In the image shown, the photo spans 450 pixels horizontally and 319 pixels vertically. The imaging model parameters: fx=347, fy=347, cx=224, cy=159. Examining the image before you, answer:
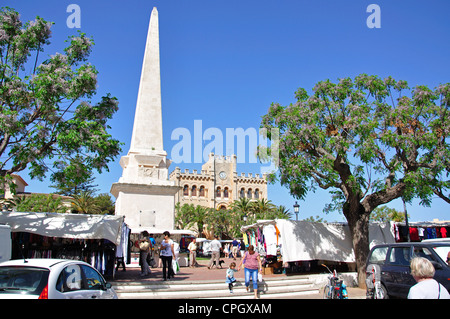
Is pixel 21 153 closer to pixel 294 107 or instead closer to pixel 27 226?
pixel 27 226

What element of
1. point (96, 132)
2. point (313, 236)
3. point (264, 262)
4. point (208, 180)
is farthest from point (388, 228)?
point (208, 180)

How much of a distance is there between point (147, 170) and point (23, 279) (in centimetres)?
1297

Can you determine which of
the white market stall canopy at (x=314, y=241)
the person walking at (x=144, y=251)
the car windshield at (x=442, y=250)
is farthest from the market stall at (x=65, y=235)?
the car windshield at (x=442, y=250)

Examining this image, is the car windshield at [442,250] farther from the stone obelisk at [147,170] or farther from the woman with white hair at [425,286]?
the stone obelisk at [147,170]

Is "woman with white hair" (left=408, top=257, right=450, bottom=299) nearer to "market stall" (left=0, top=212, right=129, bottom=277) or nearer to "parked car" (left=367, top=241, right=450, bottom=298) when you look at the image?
"parked car" (left=367, top=241, right=450, bottom=298)

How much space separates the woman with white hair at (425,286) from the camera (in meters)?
3.64

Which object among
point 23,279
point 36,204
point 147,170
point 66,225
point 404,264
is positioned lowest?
point 404,264

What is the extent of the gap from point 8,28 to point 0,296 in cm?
925

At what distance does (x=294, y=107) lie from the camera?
13.9m

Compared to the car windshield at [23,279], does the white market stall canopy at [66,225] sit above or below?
above

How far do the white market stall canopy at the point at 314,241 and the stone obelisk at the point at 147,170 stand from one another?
16.8 ft

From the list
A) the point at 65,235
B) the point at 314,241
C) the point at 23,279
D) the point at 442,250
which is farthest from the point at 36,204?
the point at 442,250

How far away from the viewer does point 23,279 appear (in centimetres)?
498

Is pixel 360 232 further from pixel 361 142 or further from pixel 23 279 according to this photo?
pixel 23 279
